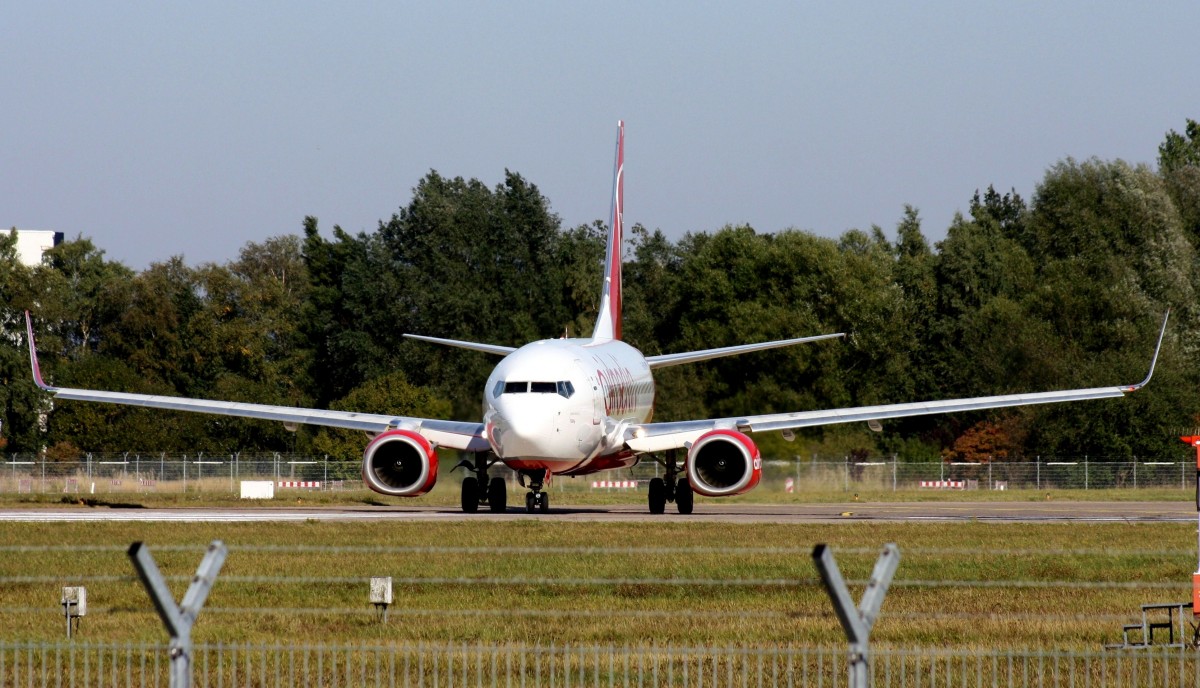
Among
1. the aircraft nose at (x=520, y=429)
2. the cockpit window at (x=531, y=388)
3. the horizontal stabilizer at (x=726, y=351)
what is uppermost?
the horizontal stabilizer at (x=726, y=351)

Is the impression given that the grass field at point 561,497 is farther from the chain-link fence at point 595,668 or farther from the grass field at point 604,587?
the chain-link fence at point 595,668

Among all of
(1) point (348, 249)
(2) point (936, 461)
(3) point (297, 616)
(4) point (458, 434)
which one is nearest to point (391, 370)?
(1) point (348, 249)

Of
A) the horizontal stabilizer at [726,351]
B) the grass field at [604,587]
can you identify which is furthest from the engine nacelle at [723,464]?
the grass field at [604,587]

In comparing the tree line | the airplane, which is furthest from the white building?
the airplane

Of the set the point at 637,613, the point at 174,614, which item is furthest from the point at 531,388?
the point at 174,614

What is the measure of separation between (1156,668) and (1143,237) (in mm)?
61207

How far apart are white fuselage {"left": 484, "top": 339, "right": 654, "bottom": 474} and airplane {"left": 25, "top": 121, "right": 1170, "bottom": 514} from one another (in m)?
0.02

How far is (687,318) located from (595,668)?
211ft

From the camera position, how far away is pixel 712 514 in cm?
3306

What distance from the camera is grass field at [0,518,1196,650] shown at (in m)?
Result: 13.2

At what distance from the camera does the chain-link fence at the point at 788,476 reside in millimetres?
47250

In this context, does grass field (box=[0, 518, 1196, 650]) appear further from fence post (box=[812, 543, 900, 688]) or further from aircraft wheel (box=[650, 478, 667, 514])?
aircraft wheel (box=[650, 478, 667, 514])

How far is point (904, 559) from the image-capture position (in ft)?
65.7

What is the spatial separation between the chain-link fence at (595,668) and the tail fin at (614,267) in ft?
95.8
